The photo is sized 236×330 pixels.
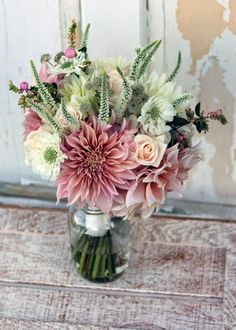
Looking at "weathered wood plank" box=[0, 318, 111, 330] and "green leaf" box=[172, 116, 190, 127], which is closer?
"green leaf" box=[172, 116, 190, 127]

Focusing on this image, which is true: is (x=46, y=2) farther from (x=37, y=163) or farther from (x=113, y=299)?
(x=113, y=299)

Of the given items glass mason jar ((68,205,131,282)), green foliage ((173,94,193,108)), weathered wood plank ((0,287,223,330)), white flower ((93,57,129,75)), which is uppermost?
white flower ((93,57,129,75))

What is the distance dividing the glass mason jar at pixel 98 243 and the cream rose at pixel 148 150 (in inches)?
7.9

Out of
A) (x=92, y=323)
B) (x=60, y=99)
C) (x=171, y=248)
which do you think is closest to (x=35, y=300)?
(x=92, y=323)

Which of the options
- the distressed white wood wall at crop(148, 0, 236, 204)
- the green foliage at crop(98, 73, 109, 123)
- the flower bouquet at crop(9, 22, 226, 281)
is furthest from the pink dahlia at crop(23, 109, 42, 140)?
the distressed white wood wall at crop(148, 0, 236, 204)

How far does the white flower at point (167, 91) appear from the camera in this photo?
4.06ft

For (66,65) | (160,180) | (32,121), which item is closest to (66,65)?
(66,65)

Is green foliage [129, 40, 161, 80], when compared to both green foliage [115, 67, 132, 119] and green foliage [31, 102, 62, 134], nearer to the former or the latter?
green foliage [115, 67, 132, 119]

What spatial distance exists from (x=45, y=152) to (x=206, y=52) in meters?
0.38

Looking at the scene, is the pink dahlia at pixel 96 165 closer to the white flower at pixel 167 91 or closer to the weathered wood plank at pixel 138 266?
the white flower at pixel 167 91

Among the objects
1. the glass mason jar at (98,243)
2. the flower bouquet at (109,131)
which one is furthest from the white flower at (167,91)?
the glass mason jar at (98,243)

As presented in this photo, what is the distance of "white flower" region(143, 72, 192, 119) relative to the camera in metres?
1.24

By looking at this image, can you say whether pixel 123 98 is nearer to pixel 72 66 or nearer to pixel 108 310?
pixel 72 66

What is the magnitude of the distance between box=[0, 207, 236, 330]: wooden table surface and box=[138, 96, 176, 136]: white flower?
0.34 m
